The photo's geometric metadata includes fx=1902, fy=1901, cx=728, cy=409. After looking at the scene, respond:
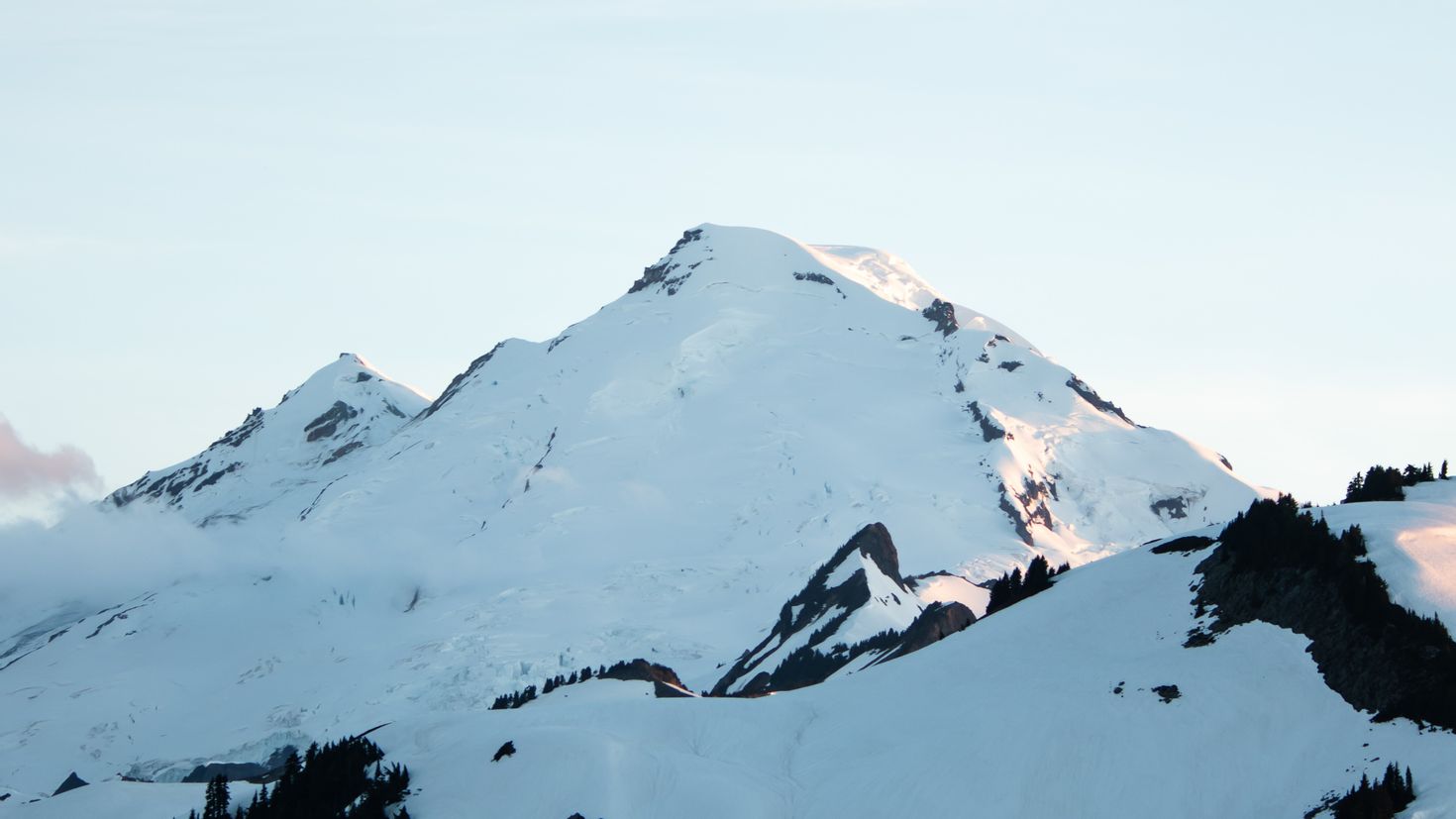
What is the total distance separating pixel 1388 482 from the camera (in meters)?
125

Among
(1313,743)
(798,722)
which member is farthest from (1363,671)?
(798,722)

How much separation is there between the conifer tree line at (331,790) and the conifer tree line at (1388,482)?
63.8m

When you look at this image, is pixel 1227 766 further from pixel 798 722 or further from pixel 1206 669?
pixel 798 722

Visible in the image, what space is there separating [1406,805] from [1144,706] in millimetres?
20509

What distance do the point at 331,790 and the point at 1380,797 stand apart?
5744cm

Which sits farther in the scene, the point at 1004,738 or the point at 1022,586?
the point at 1022,586

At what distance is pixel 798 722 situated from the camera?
372ft

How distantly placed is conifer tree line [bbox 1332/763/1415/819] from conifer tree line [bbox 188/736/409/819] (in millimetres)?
48874

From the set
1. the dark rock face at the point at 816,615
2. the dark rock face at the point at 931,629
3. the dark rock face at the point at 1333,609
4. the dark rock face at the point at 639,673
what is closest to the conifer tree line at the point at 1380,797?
the dark rock face at the point at 1333,609

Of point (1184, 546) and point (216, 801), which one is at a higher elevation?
point (1184, 546)

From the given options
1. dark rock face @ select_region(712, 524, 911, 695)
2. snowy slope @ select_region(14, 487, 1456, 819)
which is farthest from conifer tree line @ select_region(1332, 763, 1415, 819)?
dark rock face @ select_region(712, 524, 911, 695)

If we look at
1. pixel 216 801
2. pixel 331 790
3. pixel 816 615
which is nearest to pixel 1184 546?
pixel 331 790

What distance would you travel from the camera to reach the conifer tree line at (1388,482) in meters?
124

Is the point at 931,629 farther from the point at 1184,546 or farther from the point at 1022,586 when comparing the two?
the point at 1184,546
